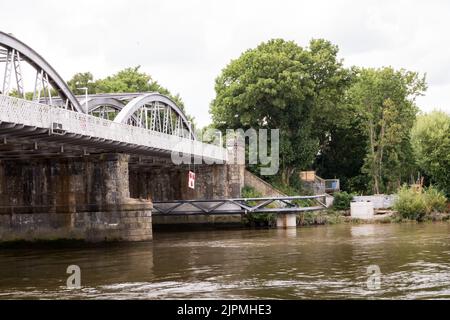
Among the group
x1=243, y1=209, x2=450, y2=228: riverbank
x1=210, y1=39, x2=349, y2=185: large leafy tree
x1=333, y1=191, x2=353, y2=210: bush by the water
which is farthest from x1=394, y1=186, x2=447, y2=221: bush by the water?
x1=210, y1=39, x2=349, y2=185: large leafy tree

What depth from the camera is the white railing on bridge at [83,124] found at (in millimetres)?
26562

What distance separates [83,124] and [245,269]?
40.2 feet

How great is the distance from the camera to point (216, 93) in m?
62.3

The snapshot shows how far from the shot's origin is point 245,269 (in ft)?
76.9

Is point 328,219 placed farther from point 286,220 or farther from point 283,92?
point 283,92

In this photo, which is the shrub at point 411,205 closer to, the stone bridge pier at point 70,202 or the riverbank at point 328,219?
the riverbank at point 328,219

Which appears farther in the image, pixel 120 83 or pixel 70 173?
pixel 120 83

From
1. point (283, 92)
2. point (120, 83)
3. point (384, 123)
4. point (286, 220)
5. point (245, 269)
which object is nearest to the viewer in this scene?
point (245, 269)

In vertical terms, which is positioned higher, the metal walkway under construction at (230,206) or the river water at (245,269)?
the metal walkway under construction at (230,206)

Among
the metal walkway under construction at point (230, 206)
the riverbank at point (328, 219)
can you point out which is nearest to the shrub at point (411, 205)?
the riverbank at point (328, 219)

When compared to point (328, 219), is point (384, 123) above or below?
above

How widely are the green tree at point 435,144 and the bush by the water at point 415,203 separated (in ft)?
18.1

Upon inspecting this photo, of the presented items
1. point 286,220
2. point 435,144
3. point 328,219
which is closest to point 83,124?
point 286,220
